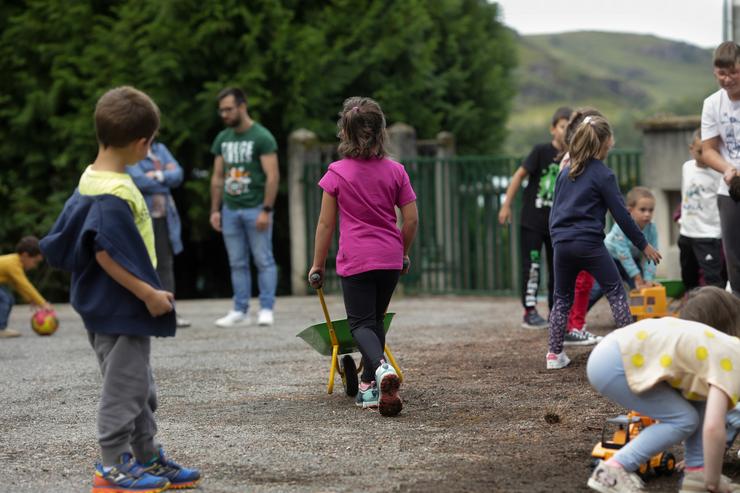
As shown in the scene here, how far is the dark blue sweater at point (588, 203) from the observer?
7.35 metres

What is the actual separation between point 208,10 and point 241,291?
5.69m

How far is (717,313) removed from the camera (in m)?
4.71

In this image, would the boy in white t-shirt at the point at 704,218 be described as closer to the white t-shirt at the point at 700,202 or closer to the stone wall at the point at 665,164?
the white t-shirt at the point at 700,202

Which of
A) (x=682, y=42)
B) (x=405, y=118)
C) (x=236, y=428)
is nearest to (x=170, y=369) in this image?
(x=236, y=428)

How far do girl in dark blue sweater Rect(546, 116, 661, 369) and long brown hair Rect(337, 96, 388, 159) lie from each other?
1.44 meters

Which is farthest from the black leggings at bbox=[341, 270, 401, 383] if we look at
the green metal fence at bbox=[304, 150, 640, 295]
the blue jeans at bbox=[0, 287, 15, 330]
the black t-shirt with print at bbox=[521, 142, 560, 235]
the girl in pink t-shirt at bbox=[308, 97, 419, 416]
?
the green metal fence at bbox=[304, 150, 640, 295]

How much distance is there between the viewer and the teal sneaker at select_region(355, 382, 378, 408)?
655 cm

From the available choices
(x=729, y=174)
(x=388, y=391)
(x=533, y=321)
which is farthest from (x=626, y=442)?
(x=533, y=321)

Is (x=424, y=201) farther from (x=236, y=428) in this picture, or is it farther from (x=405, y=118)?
(x=236, y=428)

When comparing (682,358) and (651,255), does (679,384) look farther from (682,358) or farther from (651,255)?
(651,255)

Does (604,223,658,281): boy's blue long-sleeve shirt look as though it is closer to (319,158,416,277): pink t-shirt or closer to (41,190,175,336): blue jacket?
(319,158,416,277): pink t-shirt

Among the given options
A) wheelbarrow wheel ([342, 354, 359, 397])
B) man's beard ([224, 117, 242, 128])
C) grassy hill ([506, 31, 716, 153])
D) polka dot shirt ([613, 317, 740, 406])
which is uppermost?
grassy hill ([506, 31, 716, 153])

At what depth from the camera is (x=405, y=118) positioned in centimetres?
1773

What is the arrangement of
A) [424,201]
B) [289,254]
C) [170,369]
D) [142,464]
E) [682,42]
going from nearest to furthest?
[142,464], [170,369], [424,201], [289,254], [682,42]
